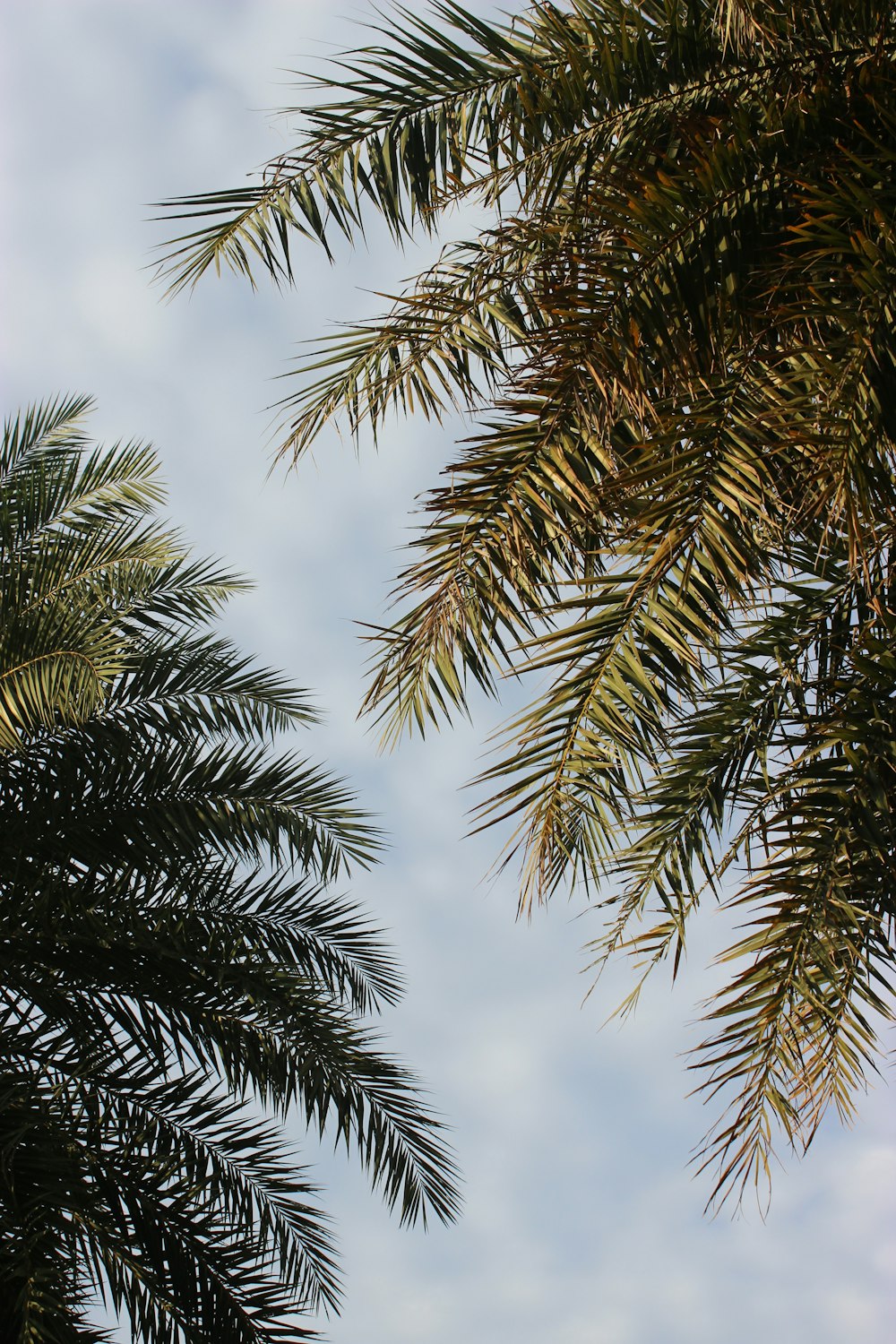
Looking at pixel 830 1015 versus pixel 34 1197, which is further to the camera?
pixel 34 1197

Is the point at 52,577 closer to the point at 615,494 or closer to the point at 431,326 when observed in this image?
the point at 431,326

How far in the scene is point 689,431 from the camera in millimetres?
4016

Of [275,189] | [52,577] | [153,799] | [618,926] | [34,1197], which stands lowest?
[34,1197]

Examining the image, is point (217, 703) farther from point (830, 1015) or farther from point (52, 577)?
point (830, 1015)

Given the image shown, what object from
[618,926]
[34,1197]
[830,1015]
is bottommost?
[34,1197]

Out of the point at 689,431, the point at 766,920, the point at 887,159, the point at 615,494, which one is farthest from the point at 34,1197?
the point at 887,159

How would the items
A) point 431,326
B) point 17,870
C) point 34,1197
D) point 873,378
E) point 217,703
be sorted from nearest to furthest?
point 873,378
point 431,326
point 34,1197
point 17,870
point 217,703

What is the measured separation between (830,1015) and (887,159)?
114 inches

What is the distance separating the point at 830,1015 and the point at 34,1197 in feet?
12.5

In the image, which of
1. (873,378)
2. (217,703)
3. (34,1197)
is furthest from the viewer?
(217,703)

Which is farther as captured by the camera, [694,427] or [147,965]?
[147,965]

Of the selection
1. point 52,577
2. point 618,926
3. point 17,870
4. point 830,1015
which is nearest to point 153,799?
point 17,870

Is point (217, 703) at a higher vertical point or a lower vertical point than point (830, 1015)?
higher

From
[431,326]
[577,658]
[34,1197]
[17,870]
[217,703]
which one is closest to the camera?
[577,658]
